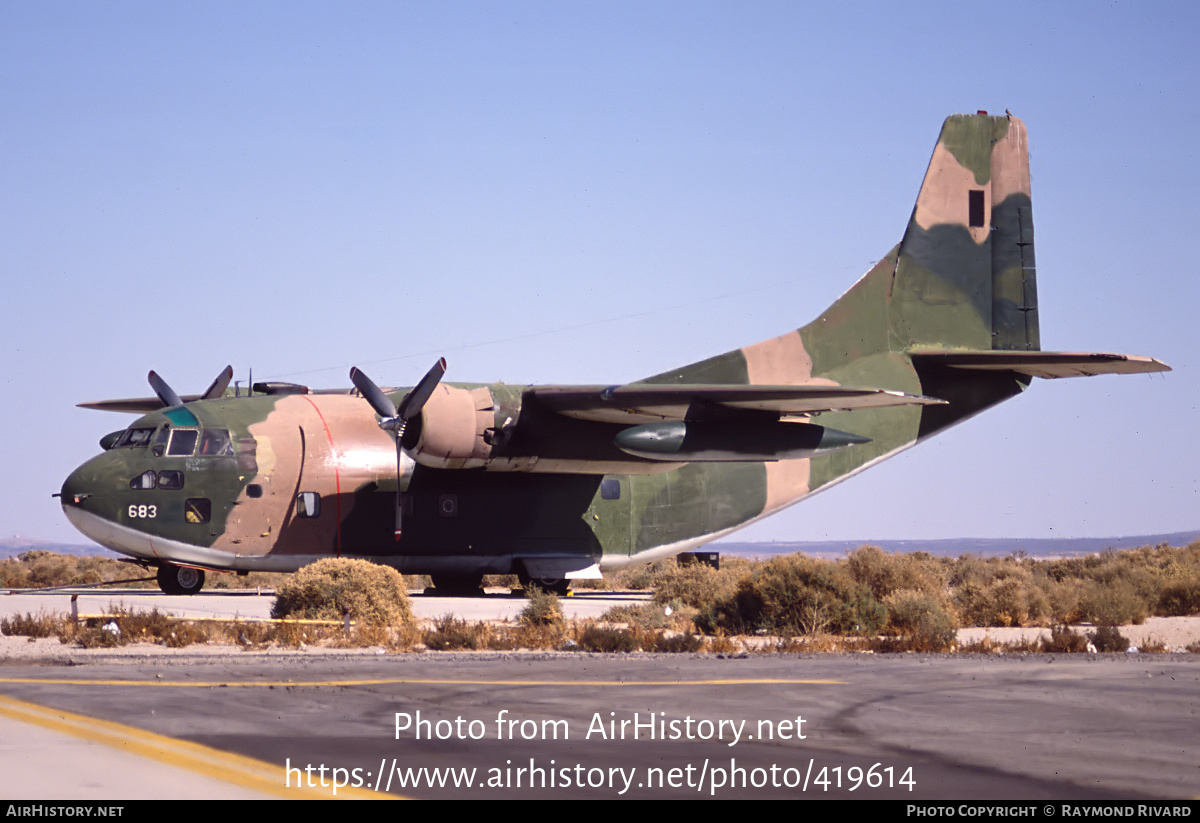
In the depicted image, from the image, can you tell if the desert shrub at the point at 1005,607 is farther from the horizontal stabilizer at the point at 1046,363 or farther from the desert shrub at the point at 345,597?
the desert shrub at the point at 345,597

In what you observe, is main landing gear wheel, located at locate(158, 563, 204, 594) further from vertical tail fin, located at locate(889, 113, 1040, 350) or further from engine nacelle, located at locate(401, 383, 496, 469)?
vertical tail fin, located at locate(889, 113, 1040, 350)

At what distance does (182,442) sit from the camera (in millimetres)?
22906

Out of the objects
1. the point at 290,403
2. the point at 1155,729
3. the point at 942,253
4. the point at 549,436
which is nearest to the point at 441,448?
the point at 549,436

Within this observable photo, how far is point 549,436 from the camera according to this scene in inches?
906

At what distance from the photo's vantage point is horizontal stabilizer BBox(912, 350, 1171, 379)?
22.5 meters

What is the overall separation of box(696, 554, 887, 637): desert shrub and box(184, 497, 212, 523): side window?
9.52 meters

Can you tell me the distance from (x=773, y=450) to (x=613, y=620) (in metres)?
5.18

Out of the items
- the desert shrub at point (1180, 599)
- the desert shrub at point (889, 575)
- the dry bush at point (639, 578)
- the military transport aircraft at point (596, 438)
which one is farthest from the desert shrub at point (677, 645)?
the dry bush at point (639, 578)

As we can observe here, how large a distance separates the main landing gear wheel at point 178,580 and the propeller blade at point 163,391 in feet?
11.3

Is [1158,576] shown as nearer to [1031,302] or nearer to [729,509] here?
[1031,302]

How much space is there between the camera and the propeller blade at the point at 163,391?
25.3 m

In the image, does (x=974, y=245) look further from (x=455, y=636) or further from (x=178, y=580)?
(x=178, y=580)

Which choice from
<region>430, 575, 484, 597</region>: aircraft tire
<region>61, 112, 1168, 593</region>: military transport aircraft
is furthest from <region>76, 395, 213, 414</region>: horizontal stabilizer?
<region>430, 575, 484, 597</region>: aircraft tire

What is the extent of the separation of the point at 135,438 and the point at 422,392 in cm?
576
